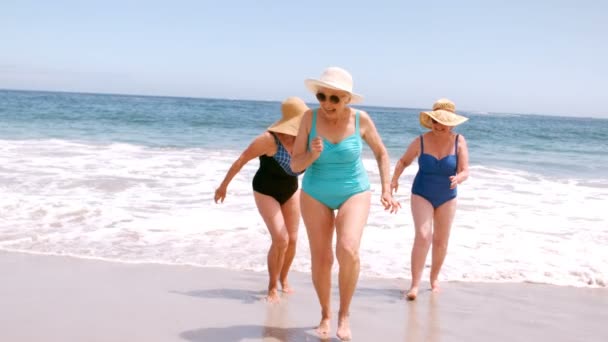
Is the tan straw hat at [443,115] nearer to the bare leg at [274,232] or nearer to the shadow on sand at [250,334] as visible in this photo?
the bare leg at [274,232]

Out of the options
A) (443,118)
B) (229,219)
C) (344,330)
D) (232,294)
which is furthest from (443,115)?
(229,219)

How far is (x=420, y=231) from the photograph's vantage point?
18.1 feet

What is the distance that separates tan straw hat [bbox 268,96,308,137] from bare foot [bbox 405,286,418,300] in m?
1.73

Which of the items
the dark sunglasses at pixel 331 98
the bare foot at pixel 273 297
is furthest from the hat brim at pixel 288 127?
the bare foot at pixel 273 297

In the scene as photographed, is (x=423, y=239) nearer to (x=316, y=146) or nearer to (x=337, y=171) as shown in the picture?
(x=337, y=171)

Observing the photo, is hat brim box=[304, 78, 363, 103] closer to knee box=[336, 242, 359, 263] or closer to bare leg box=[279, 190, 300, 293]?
knee box=[336, 242, 359, 263]

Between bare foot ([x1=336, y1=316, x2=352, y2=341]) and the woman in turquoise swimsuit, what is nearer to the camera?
the woman in turquoise swimsuit

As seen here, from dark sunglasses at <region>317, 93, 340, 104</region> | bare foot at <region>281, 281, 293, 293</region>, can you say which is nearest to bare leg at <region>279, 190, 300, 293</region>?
bare foot at <region>281, 281, 293, 293</region>

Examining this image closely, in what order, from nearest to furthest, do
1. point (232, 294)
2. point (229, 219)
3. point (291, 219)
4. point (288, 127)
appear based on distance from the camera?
1. point (288, 127)
2. point (291, 219)
3. point (232, 294)
4. point (229, 219)

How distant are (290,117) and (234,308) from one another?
5.11 feet

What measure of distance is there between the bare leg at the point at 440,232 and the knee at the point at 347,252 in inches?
73.6

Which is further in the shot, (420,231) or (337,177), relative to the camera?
(420,231)

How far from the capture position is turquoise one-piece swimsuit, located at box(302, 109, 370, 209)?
13.0 ft

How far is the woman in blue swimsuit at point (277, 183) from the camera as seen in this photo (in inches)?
192
